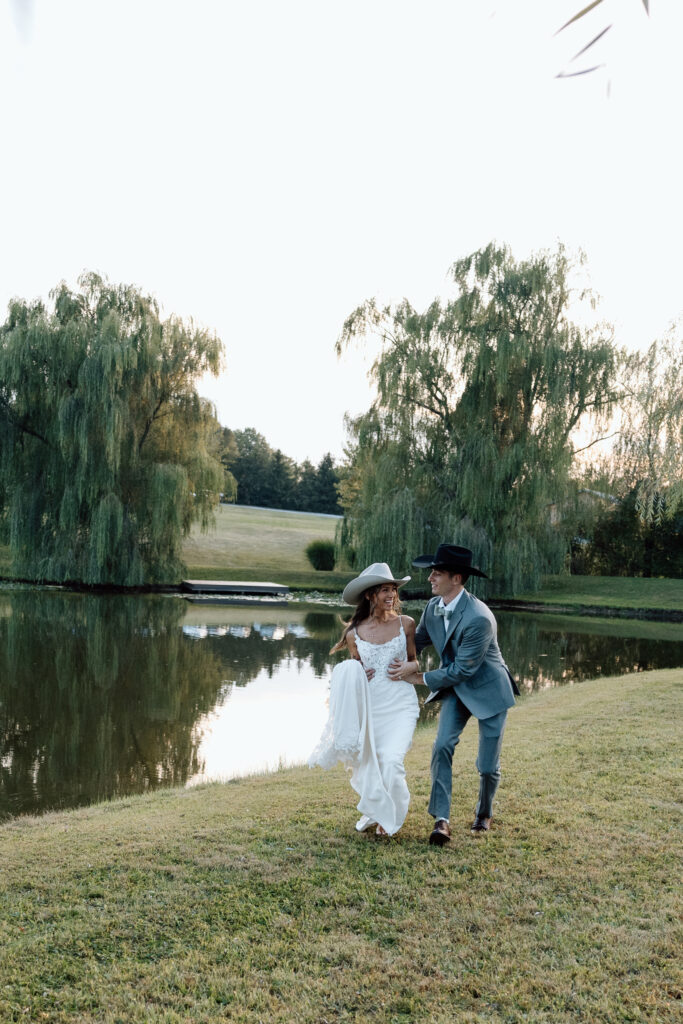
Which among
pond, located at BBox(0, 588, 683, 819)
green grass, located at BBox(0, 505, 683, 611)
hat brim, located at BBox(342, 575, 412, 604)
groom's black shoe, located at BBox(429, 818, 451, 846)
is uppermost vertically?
hat brim, located at BBox(342, 575, 412, 604)

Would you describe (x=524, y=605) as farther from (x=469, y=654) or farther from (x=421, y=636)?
(x=469, y=654)

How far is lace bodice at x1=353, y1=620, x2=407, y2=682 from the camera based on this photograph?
5.00 m

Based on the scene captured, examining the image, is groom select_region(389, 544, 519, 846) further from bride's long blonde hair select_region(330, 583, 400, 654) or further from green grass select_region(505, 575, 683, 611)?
green grass select_region(505, 575, 683, 611)

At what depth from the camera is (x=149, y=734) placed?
952 cm

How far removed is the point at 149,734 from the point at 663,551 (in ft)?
108

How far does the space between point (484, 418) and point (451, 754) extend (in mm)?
22410

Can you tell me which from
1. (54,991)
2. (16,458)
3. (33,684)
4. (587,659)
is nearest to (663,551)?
(587,659)

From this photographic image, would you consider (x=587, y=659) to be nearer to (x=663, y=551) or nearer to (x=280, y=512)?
(x=663, y=551)

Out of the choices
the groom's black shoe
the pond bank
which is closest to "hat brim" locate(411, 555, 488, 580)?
the groom's black shoe

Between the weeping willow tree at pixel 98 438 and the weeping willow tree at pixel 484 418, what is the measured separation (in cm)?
583

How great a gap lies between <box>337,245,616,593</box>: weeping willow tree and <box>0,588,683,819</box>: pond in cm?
373

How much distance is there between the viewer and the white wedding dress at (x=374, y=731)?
478cm

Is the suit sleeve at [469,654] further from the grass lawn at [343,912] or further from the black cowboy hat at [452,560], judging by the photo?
the grass lawn at [343,912]

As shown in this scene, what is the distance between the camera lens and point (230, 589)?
28266 millimetres
